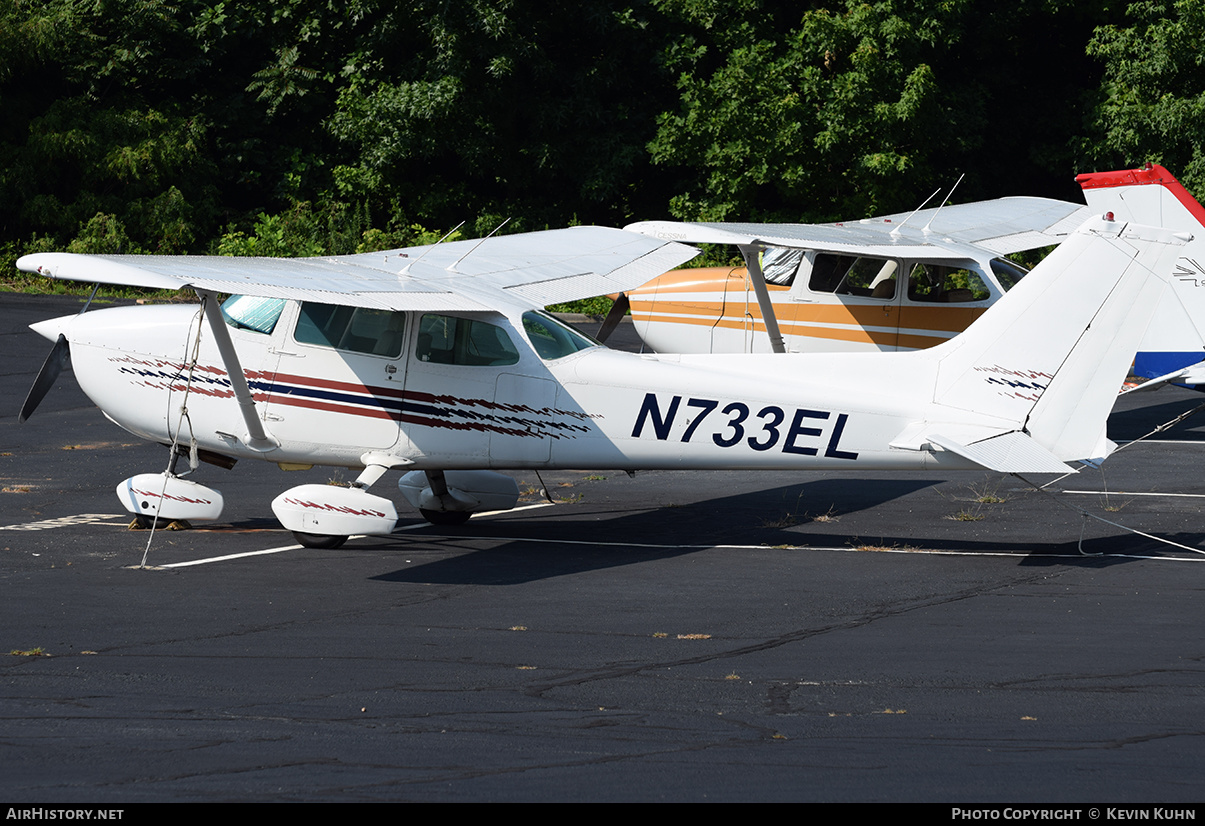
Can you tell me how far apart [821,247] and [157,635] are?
330 inches

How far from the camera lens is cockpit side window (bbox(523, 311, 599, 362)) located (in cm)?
1040

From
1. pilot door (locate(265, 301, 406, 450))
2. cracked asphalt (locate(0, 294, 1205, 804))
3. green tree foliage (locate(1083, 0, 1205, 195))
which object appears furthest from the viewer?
green tree foliage (locate(1083, 0, 1205, 195))

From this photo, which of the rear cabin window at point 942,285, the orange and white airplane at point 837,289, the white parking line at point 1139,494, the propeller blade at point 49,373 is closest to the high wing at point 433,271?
the propeller blade at point 49,373

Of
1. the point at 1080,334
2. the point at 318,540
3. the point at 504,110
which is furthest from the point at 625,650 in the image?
the point at 504,110

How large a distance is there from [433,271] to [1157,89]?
73.4 feet

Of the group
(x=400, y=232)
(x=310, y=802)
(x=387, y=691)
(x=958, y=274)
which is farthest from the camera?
(x=400, y=232)

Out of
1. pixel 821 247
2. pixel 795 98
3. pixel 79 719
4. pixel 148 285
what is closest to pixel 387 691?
pixel 79 719

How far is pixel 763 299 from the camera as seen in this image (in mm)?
14633

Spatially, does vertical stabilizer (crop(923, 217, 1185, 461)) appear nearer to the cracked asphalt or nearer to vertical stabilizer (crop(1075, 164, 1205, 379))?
the cracked asphalt

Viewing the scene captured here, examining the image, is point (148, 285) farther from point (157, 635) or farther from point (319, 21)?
point (319, 21)

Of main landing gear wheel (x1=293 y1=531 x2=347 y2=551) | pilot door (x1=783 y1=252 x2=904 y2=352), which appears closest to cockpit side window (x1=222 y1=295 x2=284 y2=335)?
main landing gear wheel (x1=293 y1=531 x2=347 y2=551)

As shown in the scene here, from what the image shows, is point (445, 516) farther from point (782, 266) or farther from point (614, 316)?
point (782, 266)

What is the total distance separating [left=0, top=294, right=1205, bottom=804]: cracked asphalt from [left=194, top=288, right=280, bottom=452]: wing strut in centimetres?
87

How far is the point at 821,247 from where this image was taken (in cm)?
1386
